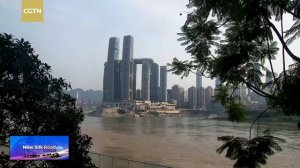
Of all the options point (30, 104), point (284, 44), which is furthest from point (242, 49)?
point (30, 104)

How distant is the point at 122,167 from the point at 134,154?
22713mm

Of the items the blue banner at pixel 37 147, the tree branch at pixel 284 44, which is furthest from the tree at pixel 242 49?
the blue banner at pixel 37 147

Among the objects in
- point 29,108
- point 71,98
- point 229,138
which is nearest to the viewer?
point 229,138

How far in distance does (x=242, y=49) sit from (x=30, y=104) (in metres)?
3.79

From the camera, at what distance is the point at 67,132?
6.66 meters

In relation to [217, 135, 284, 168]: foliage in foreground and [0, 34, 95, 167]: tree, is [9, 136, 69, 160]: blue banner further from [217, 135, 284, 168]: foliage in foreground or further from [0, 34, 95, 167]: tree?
[217, 135, 284, 168]: foliage in foreground

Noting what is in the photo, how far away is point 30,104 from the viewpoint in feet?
21.0

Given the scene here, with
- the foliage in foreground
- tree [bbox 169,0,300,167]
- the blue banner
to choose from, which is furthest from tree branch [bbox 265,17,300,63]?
the blue banner

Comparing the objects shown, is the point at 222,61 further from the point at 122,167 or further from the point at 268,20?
the point at 122,167

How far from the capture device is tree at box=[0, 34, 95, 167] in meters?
6.27

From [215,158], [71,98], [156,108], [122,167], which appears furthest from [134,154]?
[156,108]

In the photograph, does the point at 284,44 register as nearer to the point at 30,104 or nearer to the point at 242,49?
the point at 242,49

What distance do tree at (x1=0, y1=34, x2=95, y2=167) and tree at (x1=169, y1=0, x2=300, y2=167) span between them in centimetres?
241

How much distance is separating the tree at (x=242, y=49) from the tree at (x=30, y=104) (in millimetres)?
2408
